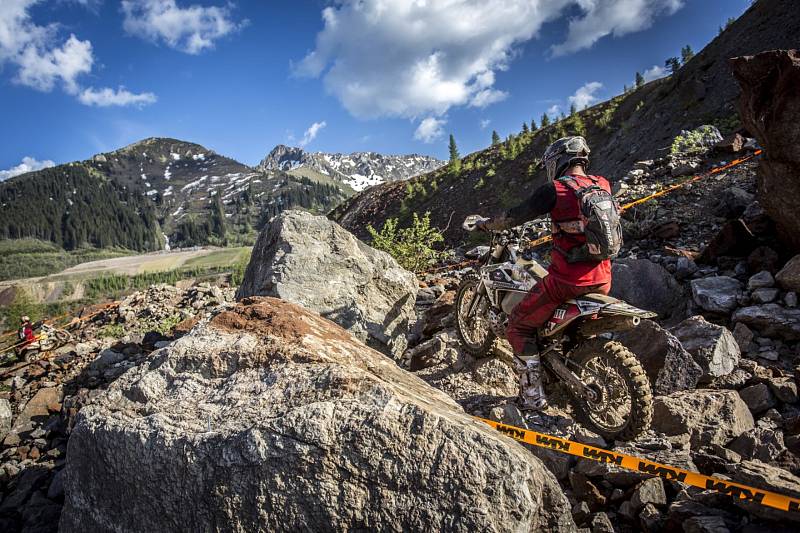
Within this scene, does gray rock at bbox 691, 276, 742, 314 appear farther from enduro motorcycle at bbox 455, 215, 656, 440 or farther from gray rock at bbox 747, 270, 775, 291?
enduro motorcycle at bbox 455, 215, 656, 440

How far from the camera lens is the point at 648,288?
7.04 m

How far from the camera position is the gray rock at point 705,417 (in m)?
3.85

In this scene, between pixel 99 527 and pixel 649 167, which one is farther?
pixel 649 167

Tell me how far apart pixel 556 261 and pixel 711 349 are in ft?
7.32

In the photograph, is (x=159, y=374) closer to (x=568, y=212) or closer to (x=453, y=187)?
(x=568, y=212)

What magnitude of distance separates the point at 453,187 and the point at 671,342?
31764 millimetres

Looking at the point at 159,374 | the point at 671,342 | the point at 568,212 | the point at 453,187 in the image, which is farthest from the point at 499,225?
the point at 453,187

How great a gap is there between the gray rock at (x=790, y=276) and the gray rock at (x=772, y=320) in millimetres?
387

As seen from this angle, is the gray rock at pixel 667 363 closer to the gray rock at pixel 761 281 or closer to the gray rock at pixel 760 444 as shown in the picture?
the gray rock at pixel 760 444

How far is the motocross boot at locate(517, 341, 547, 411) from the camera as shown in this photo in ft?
14.8

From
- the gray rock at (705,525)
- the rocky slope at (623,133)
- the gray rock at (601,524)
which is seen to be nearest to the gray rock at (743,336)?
the gray rock at (705,525)

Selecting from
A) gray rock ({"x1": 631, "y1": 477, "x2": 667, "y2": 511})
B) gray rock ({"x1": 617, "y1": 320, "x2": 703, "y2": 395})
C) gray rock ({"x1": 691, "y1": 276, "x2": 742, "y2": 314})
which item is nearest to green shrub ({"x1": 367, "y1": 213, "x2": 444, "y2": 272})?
gray rock ({"x1": 691, "y1": 276, "x2": 742, "y2": 314})

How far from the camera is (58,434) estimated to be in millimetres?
5207

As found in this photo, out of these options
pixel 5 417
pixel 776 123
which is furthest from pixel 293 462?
pixel 776 123
